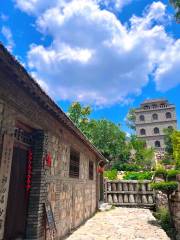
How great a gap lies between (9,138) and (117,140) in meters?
30.9

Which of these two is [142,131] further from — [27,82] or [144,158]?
[27,82]

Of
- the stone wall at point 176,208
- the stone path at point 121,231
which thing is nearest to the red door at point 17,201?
the stone path at point 121,231

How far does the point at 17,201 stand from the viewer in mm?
4863

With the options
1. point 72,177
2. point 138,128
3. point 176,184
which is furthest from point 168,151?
point 72,177

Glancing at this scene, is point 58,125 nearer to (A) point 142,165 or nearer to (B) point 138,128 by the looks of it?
(A) point 142,165

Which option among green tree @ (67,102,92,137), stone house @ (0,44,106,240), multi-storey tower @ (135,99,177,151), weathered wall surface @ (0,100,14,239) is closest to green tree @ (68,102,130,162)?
green tree @ (67,102,92,137)

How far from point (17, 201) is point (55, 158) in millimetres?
1669

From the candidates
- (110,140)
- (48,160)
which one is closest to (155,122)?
(110,140)

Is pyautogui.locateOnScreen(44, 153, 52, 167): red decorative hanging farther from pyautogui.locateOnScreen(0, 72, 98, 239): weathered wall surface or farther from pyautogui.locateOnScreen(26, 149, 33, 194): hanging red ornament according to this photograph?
pyautogui.locateOnScreen(26, 149, 33, 194): hanging red ornament

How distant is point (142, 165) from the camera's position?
105 ft

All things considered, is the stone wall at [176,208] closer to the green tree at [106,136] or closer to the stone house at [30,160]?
the stone house at [30,160]

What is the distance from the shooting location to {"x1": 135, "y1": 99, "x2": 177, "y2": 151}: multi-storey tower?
145ft

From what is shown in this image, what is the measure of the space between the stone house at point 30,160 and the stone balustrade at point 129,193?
896cm

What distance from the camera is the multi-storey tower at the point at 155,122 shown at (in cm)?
4419
